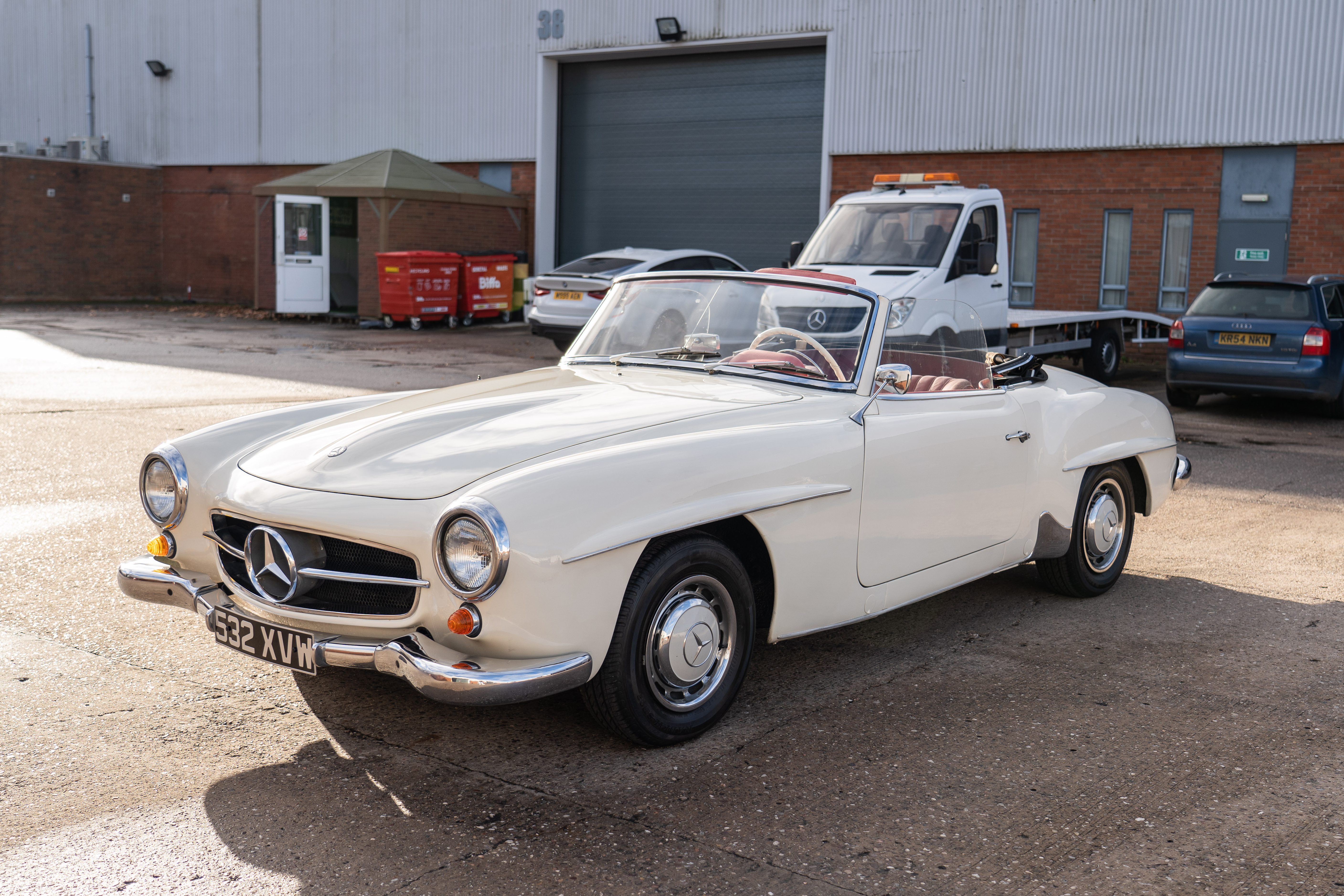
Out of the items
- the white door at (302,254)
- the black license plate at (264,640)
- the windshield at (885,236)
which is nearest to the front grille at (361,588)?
the black license plate at (264,640)

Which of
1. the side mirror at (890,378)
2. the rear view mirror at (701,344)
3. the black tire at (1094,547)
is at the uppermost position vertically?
the rear view mirror at (701,344)

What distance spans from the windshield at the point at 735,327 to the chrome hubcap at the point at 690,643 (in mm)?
1108

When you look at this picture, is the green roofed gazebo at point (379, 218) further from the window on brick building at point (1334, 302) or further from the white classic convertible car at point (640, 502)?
the white classic convertible car at point (640, 502)

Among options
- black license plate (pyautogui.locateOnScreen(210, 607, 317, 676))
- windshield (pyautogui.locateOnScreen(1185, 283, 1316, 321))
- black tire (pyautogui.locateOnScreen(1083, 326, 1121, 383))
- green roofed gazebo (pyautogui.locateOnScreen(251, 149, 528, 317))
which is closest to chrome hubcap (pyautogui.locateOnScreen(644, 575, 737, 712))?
black license plate (pyautogui.locateOnScreen(210, 607, 317, 676))

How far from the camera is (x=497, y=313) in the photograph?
2433cm

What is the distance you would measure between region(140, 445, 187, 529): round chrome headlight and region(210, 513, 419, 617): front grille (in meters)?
0.71

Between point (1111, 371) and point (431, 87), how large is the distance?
54.0ft

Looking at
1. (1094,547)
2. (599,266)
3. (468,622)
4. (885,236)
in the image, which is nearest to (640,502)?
(468,622)

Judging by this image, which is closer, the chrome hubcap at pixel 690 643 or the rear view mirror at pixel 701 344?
the chrome hubcap at pixel 690 643

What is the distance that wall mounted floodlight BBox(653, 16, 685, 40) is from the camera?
2197 centimetres

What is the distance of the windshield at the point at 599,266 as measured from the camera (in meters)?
18.2

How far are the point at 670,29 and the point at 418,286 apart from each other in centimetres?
660

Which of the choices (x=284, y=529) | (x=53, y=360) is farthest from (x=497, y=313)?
(x=284, y=529)

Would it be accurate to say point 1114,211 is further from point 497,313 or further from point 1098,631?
point 1098,631
